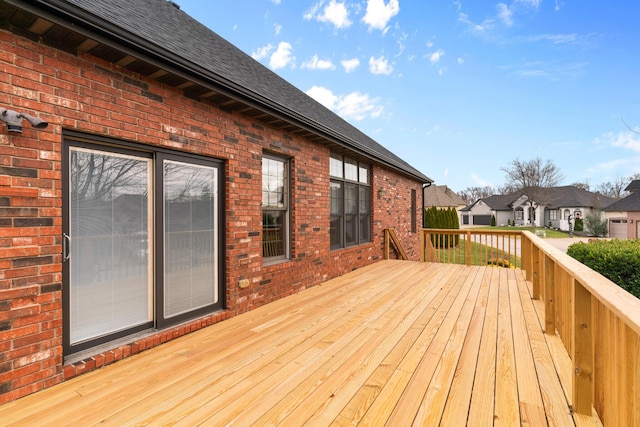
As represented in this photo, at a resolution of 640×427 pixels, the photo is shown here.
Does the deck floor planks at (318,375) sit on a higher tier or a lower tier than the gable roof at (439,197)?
lower

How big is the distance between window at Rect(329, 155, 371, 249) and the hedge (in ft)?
14.1

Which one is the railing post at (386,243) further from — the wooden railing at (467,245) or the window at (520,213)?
the window at (520,213)

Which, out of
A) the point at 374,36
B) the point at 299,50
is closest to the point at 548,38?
the point at 374,36

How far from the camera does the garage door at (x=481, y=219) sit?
4429 centimetres

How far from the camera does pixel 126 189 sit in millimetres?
2795

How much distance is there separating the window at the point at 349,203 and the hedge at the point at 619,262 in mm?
4305

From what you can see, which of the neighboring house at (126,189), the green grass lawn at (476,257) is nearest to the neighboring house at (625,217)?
the green grass lawn at (476,257)

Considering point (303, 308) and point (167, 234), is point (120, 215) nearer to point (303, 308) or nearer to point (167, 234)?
point (167, 234)

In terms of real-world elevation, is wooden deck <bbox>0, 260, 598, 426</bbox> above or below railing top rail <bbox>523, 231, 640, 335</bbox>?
below

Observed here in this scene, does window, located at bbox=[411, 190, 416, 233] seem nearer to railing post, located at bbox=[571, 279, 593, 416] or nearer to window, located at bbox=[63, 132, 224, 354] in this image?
window, located at bbox=[63, 132, 224, 354]

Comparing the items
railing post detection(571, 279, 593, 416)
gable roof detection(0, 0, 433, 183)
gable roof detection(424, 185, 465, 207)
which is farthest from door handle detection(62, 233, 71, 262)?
gable roof detection(424, 185, 465, 207)

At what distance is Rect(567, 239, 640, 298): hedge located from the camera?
472 cm

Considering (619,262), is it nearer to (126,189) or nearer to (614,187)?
(126,189)

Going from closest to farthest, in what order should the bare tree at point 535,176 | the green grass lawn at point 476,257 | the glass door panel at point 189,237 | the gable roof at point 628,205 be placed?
the glass door panel at point 189,237 → the green grass lawn at point 476,257 → the gable roof at point 628,205 → the bare tree at point 535,176
